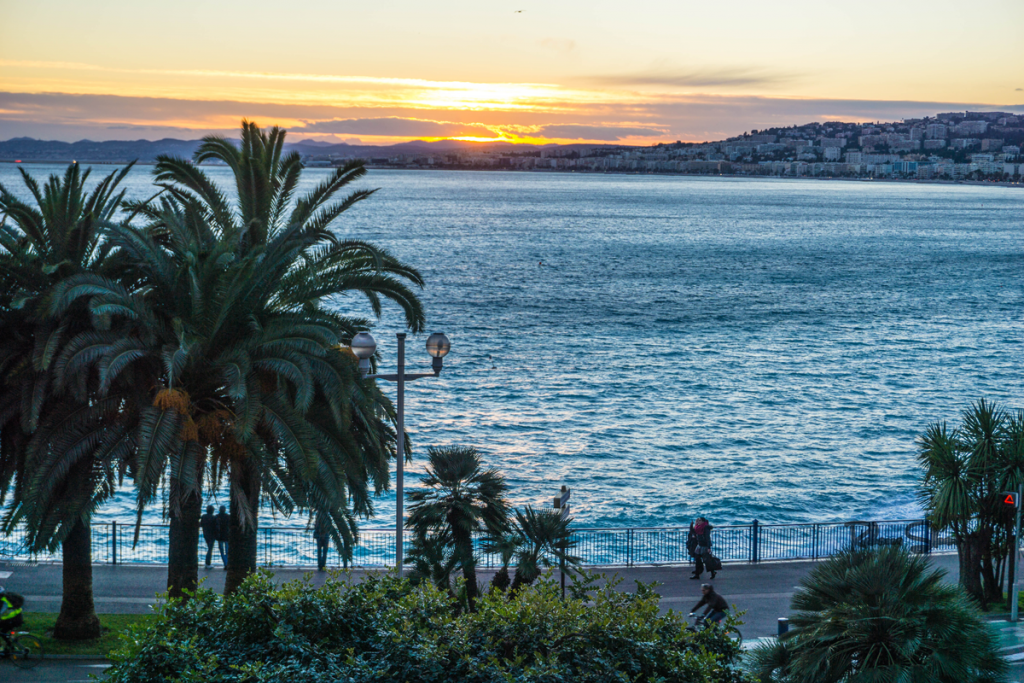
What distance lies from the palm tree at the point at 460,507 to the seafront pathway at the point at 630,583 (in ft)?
6.22

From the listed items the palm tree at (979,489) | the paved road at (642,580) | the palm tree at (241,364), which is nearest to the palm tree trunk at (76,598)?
the paved road at (642,580)

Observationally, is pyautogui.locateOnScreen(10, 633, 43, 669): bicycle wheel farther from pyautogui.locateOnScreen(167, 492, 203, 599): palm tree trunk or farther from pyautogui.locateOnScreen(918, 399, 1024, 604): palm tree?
pyautogui.locateOnScreen(918, 399, 1024, 604): palm tree

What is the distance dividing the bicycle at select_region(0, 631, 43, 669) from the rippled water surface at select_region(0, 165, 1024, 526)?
59.3ft

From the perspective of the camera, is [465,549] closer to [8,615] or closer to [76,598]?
[76,598]

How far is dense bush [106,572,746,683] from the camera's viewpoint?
28.8ft

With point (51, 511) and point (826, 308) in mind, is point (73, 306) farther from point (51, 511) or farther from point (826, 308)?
point (826, 308)

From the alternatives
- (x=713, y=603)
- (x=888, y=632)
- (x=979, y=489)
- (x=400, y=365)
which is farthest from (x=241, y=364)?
(x=979, y=489)

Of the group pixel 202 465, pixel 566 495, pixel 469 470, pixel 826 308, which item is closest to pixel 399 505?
pixel 469 470

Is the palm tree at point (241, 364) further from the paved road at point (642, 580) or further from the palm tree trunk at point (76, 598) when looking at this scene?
the paved road at point (642, 580)

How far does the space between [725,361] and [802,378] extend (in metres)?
5.64

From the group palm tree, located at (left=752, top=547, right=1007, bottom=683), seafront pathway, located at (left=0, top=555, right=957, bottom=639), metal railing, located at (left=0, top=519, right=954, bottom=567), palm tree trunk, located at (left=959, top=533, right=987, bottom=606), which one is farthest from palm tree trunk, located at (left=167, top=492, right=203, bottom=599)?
palm tree trunk, located at (left=959, top=533, right=987, bottom=606)

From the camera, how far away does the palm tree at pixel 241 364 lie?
13836 mm

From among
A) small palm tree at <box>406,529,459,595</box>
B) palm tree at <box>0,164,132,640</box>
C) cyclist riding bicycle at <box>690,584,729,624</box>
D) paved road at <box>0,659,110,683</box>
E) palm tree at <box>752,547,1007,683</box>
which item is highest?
palm tree at <box>0,164,132,640</box>

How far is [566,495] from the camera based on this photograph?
18.1 m
